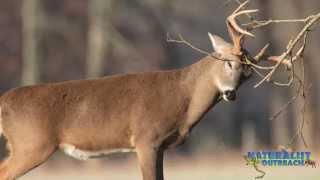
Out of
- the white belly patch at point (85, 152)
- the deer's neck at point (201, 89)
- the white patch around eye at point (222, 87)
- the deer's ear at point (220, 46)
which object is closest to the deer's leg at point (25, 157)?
the white belly patch at point (85, 152)

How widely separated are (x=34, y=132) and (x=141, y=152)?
1147mm

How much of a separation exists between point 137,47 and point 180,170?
14264 millimetres

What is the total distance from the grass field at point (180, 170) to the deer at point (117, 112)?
169 inches

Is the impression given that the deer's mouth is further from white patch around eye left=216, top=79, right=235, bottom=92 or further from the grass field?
the grass field

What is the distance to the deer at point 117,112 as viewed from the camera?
479 inches

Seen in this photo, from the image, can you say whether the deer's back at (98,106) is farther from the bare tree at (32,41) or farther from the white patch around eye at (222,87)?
the bare tree at (32,41)

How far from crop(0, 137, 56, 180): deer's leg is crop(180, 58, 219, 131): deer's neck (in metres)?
1.50

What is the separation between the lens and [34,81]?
102ft

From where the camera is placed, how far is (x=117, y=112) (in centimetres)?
1238

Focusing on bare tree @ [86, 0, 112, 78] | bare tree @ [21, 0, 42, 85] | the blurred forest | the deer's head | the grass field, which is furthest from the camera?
the blurred forest

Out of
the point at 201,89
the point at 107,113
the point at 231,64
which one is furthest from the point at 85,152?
the point at 231,64

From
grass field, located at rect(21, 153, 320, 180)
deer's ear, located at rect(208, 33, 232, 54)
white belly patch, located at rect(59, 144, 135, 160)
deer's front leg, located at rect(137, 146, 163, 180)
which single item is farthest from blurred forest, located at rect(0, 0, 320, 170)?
deer's front leg, located at rect(137, 146, 163, 180)

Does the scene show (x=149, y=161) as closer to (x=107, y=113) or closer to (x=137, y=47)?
(x=107, y=113)

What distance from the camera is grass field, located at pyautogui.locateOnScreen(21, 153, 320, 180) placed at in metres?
17.6
